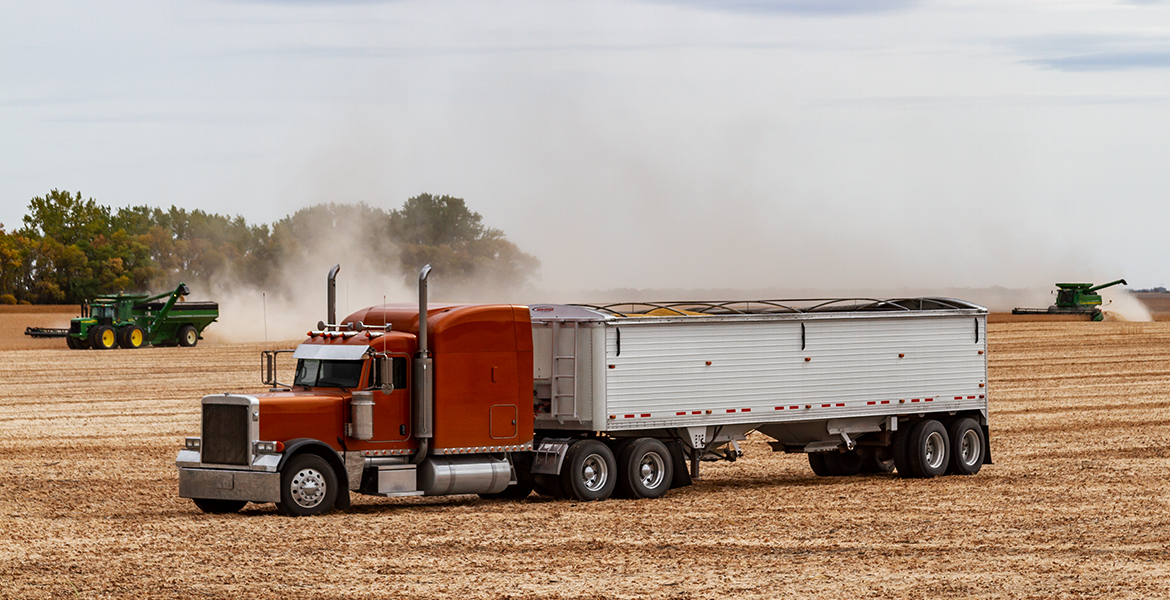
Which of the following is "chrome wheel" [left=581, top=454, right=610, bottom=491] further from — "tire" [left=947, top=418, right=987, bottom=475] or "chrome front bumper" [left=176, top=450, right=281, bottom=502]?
"tire" [left=947, top=418, right=987, bottom=475]

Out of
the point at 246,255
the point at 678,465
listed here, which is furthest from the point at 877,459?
the point at 246,255

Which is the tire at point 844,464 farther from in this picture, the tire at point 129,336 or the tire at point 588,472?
the tire at point 129,336

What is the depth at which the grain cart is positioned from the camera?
700 inches

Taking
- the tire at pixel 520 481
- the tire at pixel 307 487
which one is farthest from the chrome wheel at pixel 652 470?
the tire at pixel 307 487

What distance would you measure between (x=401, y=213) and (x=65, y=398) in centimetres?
8103

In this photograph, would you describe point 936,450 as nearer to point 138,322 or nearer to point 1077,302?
point 138,322

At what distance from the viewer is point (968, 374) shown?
77.4 ft

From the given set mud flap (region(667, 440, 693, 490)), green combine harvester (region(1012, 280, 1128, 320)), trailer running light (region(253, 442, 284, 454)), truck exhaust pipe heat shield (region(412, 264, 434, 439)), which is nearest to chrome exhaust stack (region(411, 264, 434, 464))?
truck exhaust pipe heat shield (region(412, 264, 434, 439))

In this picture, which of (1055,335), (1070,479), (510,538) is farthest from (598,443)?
(1055,335)

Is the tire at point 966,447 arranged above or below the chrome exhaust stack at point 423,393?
below

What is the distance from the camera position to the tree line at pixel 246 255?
108 metres

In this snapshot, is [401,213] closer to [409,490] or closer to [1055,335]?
[1055,335]

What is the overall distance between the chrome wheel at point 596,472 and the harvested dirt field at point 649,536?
2.11ft

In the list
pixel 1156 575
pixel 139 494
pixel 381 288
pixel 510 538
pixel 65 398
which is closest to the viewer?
pixel 1156 575
